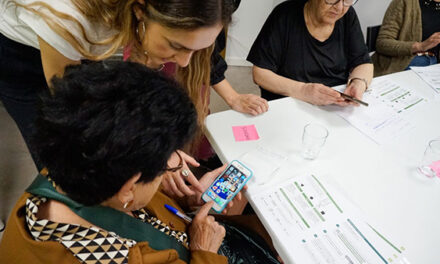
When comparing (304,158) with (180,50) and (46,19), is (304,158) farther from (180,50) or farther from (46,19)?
(46,19)

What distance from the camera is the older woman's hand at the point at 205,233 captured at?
0.90 metres

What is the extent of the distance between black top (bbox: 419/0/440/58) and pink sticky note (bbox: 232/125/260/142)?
1955mm

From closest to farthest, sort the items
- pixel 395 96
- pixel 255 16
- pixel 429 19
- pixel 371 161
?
pixel 371 161 < pixel 395 96 < pixel 429 19 < pixel 255 16

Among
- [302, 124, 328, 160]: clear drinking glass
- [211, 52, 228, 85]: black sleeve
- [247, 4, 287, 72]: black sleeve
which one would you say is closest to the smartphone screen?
[302, 124, 328, 160]: clear drinking glass

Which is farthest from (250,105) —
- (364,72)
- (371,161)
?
(364,72)

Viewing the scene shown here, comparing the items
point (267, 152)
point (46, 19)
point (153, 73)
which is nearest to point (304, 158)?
point (267, 152)

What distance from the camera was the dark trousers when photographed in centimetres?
103

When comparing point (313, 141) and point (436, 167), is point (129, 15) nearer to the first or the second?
point (313, 141)

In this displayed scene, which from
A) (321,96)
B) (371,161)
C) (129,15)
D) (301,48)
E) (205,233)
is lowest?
(205,233)

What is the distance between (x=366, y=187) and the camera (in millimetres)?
1000

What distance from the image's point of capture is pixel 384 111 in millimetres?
1356

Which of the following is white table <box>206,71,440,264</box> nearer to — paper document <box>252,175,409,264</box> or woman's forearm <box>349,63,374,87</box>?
paper document <box>252,175,409,264</box>

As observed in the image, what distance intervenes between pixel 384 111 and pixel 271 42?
66 centimetres

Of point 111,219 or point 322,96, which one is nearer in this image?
point 111,219
